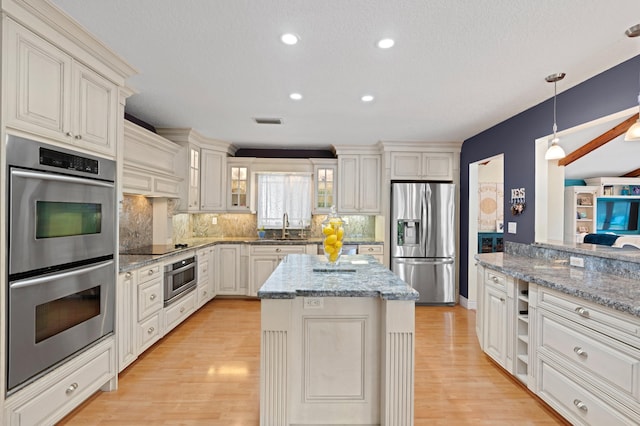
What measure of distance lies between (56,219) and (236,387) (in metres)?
1.74

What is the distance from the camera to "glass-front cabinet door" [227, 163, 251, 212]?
17.9 ft

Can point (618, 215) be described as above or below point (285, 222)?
above

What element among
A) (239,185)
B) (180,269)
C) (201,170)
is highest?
(201,170)

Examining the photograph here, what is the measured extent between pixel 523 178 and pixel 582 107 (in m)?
0.96

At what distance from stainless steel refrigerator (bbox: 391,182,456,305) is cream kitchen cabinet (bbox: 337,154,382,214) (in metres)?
0.47

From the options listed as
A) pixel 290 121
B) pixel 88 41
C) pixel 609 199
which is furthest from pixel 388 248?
pixel 609 199

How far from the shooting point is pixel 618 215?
6.54 metres

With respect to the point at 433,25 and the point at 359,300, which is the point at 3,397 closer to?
the point at 359,300

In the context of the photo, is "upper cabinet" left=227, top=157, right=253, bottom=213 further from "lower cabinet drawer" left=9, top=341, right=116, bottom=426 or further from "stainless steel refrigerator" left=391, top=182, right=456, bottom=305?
"lower cabinet drawer" left=9, top=341, right=116, bottom=426

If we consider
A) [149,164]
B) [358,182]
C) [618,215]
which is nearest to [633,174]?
[618,215]

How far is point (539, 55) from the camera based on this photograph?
2305 millimetres

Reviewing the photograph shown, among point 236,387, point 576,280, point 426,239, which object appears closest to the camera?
point 576,280

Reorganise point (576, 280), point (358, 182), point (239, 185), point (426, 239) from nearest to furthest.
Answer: point (576, 280) → point (426, 239) → point (358, 182) → point (239, 185)

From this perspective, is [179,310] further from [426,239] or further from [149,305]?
[426,239]
